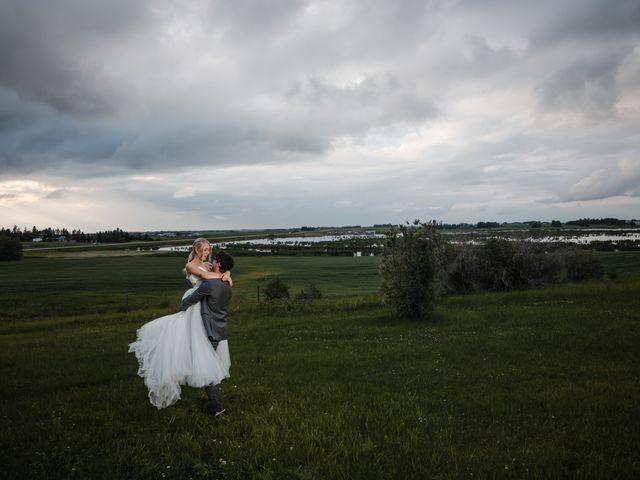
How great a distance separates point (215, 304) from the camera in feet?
27.2

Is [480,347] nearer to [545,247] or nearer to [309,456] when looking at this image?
[309,456]

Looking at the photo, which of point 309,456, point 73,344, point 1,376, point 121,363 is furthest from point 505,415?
point 73,344

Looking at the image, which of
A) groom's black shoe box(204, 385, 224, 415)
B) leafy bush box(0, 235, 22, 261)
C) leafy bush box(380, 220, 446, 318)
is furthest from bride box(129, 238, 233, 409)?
leafy bush box(0, 235, 22, 261)

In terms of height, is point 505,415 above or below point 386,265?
below

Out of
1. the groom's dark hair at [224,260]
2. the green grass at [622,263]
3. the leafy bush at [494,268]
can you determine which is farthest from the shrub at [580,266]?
the groom's dark hair at [224,260]

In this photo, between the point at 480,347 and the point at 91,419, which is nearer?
the point at 91,419

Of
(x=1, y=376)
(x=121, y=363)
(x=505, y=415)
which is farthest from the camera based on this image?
(x=121, y=363)

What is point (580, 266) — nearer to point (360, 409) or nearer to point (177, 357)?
point (360, 409)

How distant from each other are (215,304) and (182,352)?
110 cm

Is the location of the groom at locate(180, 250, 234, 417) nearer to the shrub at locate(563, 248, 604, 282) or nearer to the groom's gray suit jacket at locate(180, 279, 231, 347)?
the groom's gray suit jacket at locate(180, 279, 231, 347)

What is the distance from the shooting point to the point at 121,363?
14320 millimetres

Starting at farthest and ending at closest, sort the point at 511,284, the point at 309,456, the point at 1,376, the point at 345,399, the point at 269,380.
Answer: the point at 511,284
the point at 1,376
the point at 269,380
the point at 345,399
the point at 309,456

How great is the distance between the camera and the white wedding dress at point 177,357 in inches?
311

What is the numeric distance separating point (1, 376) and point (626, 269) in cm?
8339
